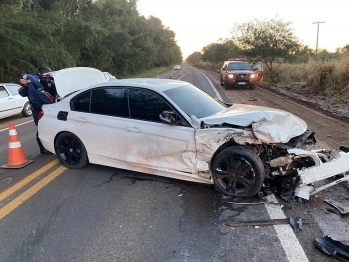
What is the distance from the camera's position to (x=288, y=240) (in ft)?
9.87

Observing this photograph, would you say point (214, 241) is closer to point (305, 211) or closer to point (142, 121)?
point (305, 211)

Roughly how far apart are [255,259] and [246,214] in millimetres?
834

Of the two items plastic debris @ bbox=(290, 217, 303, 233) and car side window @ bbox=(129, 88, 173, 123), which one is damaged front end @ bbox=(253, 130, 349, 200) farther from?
car side window @ bbox=(129, 88, 173, 123)

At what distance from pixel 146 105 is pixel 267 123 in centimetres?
173

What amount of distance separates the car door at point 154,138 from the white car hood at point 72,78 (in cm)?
203

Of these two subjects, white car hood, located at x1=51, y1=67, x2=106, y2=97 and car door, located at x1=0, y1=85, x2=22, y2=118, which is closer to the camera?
white car hood, located at x1=51, y1=67, x2=106, y2=97

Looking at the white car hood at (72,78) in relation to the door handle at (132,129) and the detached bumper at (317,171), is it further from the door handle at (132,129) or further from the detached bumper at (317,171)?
the detached bumper at (317,171)

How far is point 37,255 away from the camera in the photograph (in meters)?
2.88

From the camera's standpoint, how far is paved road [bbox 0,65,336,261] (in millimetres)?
Result: 2873

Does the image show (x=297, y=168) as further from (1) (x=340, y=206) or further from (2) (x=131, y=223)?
(2) (x=131, y=223)

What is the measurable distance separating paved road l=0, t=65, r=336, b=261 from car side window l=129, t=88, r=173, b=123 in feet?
3.27

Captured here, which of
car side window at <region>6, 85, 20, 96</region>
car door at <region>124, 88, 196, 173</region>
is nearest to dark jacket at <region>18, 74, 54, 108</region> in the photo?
car door at <region>124, 88, 196, 173</region>

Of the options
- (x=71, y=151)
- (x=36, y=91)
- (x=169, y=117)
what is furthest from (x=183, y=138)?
(x=36, y=91)

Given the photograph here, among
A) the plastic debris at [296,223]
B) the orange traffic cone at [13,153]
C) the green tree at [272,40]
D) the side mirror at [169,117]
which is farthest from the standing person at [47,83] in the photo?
the green tree at [272,40]
